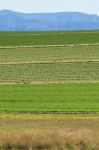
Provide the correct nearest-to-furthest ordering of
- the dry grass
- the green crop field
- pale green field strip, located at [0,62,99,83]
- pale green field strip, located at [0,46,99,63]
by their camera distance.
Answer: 1. the dry grass
2. the green crop field
3. pale green field strip, located at [0,62,99,83]
4. pale green field strip, located at [0,46,99,63]

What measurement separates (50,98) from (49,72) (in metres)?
10.8

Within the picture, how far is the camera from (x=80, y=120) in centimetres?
2195

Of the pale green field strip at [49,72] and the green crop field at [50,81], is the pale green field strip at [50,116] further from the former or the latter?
the pale green field strip at [49,72]

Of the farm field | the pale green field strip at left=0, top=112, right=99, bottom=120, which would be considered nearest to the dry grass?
the farm field

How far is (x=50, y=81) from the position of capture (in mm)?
34156

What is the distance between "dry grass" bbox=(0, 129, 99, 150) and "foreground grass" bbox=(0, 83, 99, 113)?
24.7 ft

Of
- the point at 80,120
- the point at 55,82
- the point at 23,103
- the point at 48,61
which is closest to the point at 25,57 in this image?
the point at 48,61

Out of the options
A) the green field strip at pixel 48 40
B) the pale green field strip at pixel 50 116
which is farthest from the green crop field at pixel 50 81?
the green field strip at pixel 48 40

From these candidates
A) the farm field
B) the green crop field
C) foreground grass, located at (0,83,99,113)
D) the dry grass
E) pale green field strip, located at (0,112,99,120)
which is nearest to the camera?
the dry grass

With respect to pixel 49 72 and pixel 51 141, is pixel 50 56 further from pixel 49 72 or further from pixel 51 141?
pixel 51 141

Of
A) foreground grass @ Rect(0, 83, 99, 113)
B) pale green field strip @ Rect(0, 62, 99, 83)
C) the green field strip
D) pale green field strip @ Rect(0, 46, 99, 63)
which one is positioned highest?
the green field strip

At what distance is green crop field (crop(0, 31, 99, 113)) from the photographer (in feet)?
83.8

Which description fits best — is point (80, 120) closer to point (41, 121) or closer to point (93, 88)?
point (41, 121)

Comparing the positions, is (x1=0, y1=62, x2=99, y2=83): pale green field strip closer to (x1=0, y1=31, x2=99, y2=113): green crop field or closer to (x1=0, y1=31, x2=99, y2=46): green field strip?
(x1=0, y1=31, x2=99, y2=113): green crop field
